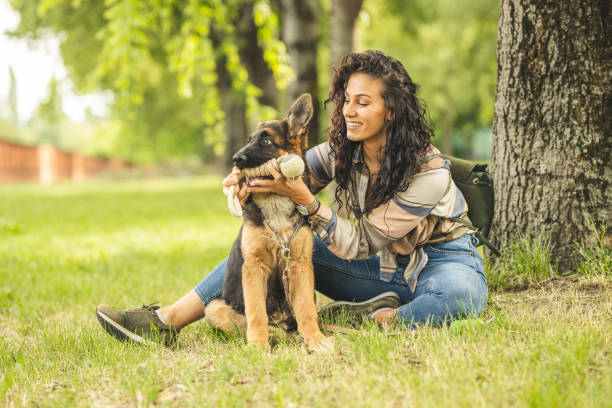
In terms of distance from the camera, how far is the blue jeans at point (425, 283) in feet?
11.2

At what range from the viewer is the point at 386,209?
3.47 metres

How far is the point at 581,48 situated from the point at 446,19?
2386 centimetres

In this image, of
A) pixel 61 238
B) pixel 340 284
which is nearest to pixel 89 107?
pixel 61 238

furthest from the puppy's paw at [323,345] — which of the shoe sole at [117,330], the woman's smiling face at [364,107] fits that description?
the woman's smiling face at [364,107]

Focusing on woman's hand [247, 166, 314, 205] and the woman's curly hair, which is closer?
woman's hand [247, 166, 314, 205]

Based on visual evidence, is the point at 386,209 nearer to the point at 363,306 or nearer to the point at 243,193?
the point at 363,306

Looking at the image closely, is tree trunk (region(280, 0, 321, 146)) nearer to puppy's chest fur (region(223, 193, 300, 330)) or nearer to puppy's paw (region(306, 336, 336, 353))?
puppy's chest fur (region(223, 193, 300, 330))

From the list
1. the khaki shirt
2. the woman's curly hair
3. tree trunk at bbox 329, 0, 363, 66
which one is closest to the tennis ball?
the khaki shirt

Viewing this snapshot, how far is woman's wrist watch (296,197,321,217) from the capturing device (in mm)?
3357

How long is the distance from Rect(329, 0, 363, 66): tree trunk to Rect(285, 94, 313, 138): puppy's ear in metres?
6.14

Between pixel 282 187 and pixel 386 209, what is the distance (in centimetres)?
70

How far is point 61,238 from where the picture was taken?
335 inches

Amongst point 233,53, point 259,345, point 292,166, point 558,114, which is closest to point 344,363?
point 259,345

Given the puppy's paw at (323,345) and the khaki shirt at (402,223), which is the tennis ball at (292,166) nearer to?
the khaki shirt at (402,223)
